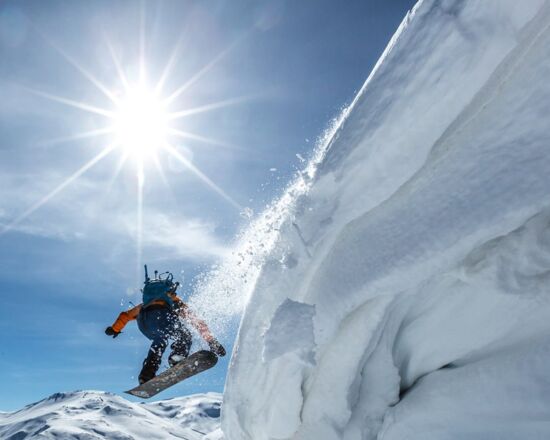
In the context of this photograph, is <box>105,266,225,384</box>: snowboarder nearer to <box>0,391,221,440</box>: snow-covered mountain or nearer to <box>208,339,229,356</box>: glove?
<box>208,339,229,356</box>: glove

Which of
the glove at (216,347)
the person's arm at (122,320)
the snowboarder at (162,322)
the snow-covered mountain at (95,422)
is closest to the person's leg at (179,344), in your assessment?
the snowboarder at (162,322)

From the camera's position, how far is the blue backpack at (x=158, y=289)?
782 centimetres

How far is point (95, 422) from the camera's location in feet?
495

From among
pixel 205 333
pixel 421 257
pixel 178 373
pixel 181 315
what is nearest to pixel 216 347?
pixel 205 333

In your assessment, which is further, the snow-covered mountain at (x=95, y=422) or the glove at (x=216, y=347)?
the snow-covered mountain at (x=95, y=422)

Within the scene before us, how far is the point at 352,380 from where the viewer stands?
297cm

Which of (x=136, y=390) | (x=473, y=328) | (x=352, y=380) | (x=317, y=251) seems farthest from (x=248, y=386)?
(x=136, y=390)

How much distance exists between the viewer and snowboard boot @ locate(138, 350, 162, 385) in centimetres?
751

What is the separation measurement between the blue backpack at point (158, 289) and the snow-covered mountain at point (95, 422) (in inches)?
6019

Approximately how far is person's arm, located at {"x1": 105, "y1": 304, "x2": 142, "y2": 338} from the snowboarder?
63 millimetres

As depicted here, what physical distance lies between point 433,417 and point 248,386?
4.22 ft

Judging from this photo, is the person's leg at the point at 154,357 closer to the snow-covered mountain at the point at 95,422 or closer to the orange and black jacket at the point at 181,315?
the orange and black jacket at the point at 181,315

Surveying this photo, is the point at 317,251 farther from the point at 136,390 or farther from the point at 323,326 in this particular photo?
the point at 136,390

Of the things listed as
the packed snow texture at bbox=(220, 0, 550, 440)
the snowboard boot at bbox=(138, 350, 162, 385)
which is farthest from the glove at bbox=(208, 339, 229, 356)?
the packed snow texture at bbox=(220, 0, 550, 440)
